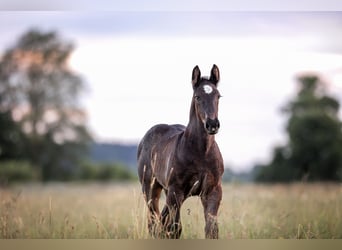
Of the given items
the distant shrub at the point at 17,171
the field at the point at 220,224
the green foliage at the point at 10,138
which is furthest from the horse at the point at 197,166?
the distant shrub at the point at 17,171

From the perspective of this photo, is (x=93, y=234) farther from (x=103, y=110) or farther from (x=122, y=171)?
(x=122, y=171)

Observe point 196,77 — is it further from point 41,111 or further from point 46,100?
point 46,100

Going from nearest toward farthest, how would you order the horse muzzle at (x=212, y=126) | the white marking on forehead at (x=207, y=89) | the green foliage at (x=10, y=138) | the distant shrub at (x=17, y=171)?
1. the horse muzzle at (x=212, y=126)
2. the white marking on forehead at (x=207, y=89)
3. the green foliage at (x=10, y=138)
4. the distant shrub at (x=17, y=171)

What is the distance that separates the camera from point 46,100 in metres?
16.3

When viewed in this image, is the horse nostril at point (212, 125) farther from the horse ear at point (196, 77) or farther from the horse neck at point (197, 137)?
the horse ear at point (196, 77)

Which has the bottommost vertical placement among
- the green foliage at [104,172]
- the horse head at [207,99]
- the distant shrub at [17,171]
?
the green foliage at [104,172]

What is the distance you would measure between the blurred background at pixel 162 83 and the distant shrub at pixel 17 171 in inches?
1.6

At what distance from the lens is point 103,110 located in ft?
36.2

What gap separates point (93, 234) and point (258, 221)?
1.77 meters

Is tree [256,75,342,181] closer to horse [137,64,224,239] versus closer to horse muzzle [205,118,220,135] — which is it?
horse [137,64,224,239]

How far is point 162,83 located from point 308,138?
1161 cm

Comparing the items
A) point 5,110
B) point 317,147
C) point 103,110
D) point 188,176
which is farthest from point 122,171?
point 188,176

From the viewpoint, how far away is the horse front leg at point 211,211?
5.18m

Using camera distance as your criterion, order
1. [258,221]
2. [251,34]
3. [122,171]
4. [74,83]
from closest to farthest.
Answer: [258,221]
[251,34]
[74,83]
[122,171]
